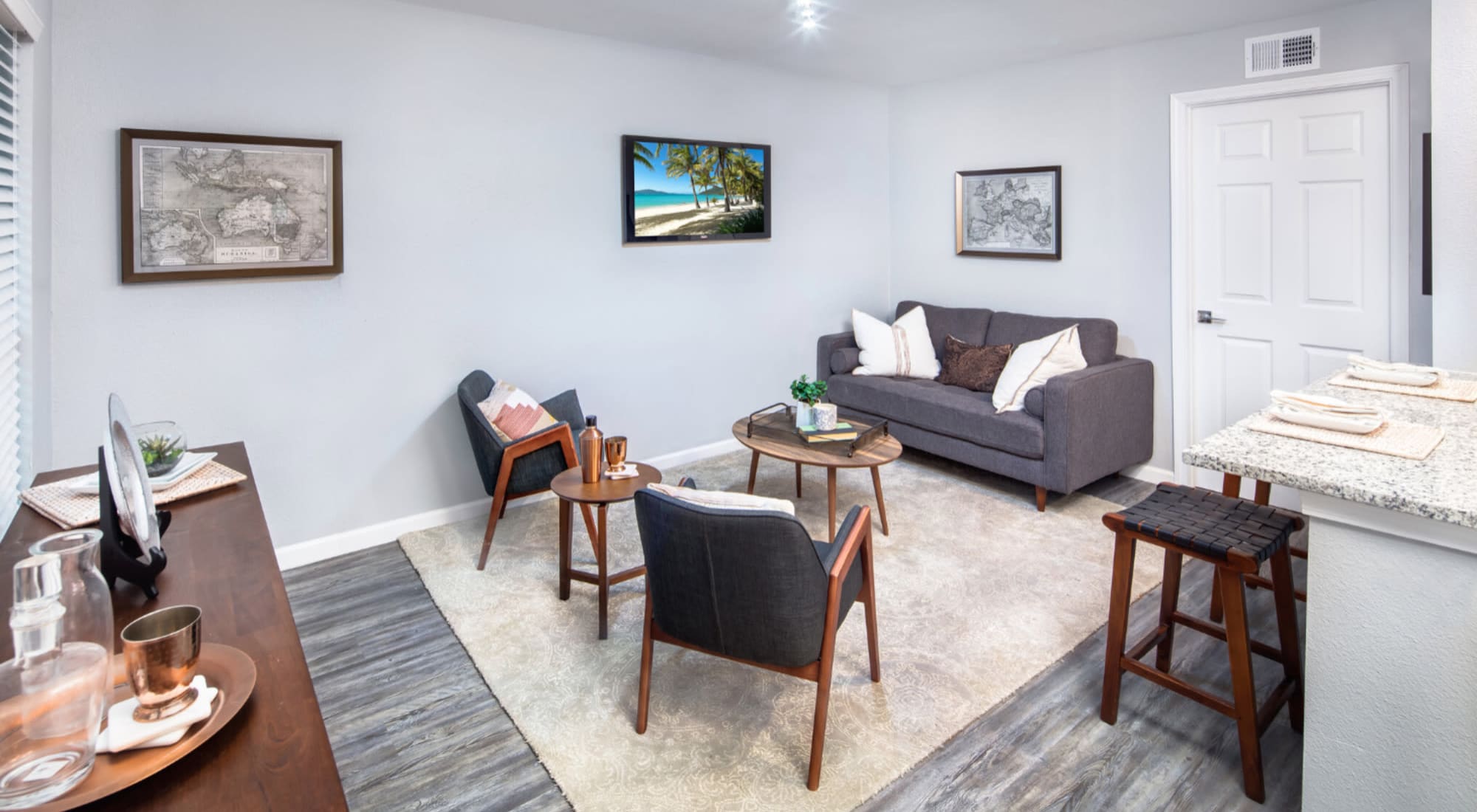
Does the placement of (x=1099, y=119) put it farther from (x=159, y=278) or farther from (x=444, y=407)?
(x=159, y=278)

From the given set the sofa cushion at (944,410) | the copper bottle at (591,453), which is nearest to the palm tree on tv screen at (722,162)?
the sofa cushion at (944,410)

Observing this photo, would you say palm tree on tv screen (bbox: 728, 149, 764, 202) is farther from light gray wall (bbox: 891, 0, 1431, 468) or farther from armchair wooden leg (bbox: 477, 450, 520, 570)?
armchair wooden leg (bbox: 477, 450, 520, 570)

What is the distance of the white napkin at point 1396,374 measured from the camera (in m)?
2.45

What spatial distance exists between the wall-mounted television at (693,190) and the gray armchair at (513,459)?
146cm

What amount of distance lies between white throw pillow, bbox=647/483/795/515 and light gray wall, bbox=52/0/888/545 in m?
2.18

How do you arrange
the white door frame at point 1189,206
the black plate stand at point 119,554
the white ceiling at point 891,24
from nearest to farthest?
the black plate stand at point 119,554
the white door frame at point 1189,206
the white ceiling at point 891,24

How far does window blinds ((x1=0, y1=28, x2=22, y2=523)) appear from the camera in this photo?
2.30 metres

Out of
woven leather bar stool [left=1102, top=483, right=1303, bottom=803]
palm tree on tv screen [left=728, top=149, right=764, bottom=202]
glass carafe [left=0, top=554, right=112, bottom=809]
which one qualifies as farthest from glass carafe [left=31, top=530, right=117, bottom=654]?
palm tree on tv screen [left=728, top=149, right=764, bottom=202]

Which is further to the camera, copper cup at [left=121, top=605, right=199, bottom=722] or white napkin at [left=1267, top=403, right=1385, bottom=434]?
white napkin at [left=1267, top=403, right=1385, bottom=434]

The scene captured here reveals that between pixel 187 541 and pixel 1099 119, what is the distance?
486 centimetres

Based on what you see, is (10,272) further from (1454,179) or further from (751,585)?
(1454,179)

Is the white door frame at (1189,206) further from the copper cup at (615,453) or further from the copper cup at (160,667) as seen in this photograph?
the copper cup at (160,667)

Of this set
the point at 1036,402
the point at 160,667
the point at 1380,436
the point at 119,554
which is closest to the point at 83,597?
the point at 160,667

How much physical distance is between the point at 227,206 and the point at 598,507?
6.56ft
